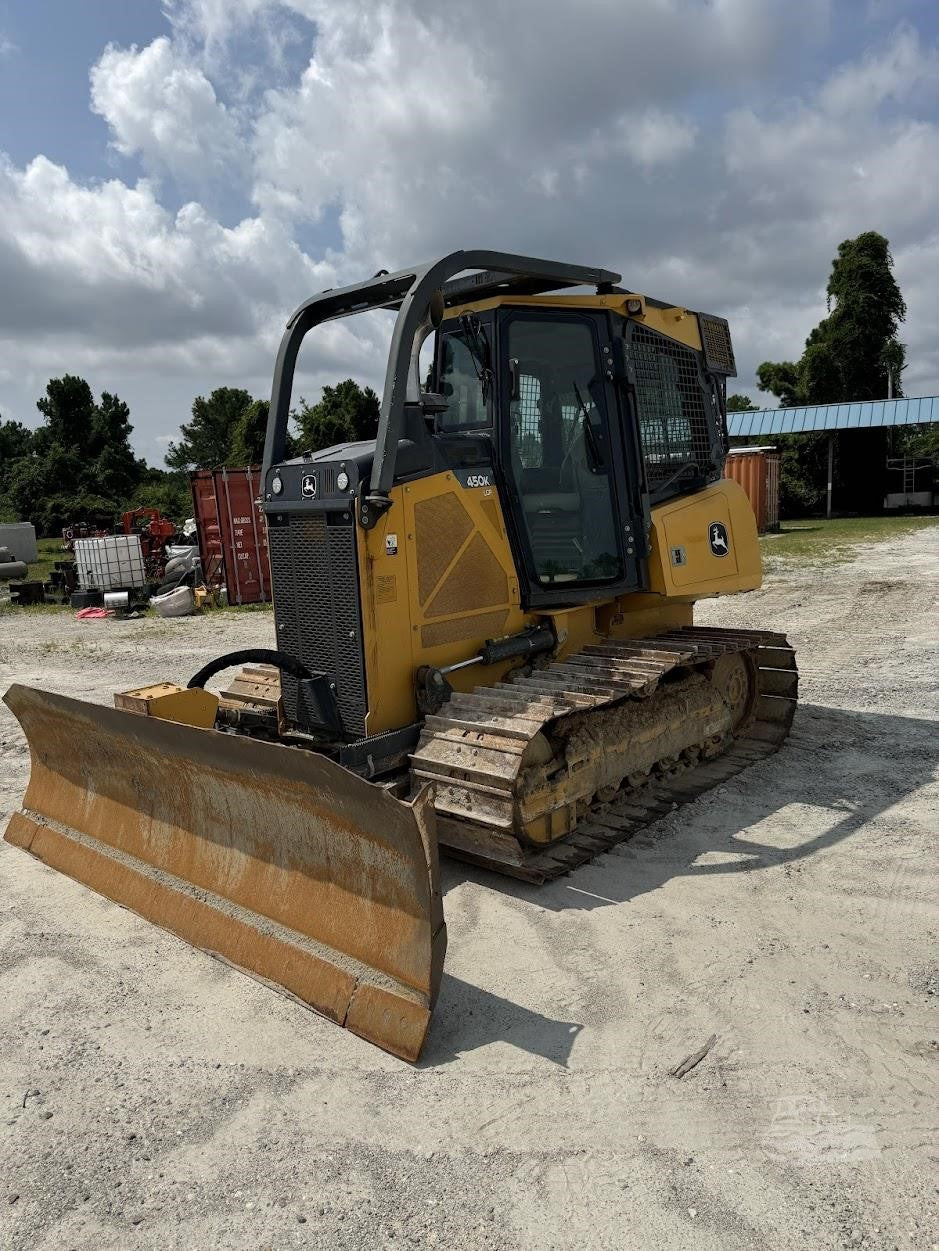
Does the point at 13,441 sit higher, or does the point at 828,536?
the point at 13,441

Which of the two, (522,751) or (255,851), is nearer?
(255,851)

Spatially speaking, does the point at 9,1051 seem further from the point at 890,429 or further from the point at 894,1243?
the point at 890,429

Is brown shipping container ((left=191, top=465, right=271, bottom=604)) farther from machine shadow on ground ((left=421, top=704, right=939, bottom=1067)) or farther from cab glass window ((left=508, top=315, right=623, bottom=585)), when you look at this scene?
cab glass window ((left=508, top=315, right=623, bottom=585))

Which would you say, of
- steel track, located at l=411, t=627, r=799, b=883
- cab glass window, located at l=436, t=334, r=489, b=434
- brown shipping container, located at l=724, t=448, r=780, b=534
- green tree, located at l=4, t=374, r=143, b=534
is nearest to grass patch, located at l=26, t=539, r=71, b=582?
green tree, located at l=4, t=374, r=143, b=534

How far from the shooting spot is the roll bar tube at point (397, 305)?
16.1ft

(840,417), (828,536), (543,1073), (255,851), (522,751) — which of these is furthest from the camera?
(840,417)

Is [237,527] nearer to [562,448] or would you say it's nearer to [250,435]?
[562,448]

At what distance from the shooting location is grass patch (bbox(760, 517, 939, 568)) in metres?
20.6

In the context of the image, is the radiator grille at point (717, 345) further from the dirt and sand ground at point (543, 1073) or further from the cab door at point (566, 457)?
the dirt and sand ground at point (543, 1073)

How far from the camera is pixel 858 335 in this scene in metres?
37.0

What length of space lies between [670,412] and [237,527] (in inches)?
485

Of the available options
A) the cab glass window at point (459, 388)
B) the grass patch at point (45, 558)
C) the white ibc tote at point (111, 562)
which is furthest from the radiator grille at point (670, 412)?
the grass patch at point (45, 558)

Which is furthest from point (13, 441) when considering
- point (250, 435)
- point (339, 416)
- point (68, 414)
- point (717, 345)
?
point (717, 345)

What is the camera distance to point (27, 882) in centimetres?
521
